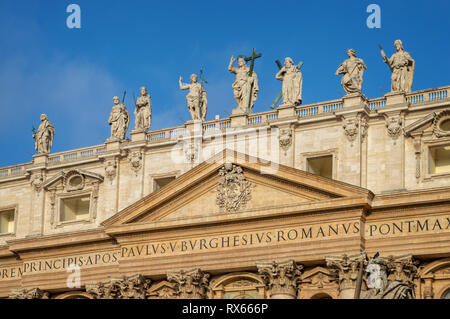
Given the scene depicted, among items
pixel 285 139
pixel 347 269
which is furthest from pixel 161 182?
pixel 347 269

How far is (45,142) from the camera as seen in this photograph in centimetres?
5994

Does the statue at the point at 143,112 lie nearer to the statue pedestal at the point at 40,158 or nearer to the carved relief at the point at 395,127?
the statue pedestal at the point at 40,158

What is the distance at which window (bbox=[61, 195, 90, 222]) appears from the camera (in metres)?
58.4

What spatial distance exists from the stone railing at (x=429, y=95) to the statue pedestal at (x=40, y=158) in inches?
790

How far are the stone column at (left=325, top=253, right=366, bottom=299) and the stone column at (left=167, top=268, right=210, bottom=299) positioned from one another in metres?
6.51

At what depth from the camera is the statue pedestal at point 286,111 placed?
172ft

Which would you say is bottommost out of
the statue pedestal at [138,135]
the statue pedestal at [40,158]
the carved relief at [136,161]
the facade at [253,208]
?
the facade at [253,208]

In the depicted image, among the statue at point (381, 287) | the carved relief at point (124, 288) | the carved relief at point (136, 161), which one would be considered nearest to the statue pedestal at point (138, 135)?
the carved relief at point (136, 161)

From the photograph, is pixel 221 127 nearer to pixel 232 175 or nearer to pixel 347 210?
pixel 232 175

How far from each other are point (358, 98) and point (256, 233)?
7688mm

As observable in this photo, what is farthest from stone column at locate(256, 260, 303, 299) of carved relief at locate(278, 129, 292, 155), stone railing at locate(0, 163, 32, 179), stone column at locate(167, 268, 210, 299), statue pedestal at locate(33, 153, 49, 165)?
stone railing at locate(0, 163, 32, 179)
